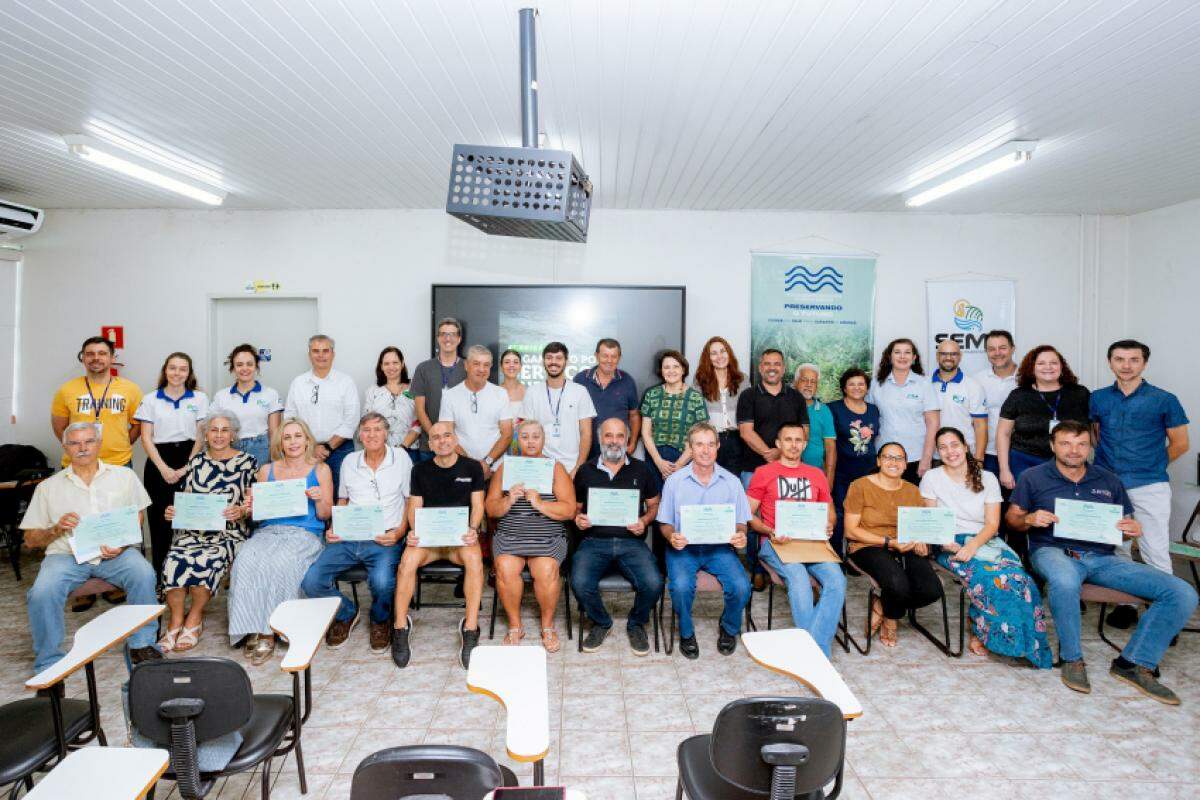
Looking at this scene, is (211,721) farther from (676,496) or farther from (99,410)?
(99,410)

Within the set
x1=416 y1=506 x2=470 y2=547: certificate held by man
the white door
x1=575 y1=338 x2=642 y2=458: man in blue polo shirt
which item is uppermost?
the white door

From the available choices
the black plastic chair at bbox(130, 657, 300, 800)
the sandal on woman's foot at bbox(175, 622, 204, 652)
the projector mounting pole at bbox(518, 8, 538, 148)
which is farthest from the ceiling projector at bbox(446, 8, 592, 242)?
the sandal on woman's foot at bbox(175, 622, 204, 652)

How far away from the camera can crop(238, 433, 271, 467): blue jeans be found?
4668 millimetres

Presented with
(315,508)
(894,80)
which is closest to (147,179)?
(315,508)

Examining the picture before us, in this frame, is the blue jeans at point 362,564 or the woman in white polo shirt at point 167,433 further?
the woman in white polo shirt at point 167,433

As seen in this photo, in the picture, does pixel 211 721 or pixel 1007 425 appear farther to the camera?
pixel 1007 425

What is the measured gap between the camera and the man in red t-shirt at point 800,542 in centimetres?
343

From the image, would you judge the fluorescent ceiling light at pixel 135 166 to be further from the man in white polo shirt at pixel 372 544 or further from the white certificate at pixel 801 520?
the white certificate at pixel 801 520

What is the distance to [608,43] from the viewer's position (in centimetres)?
269

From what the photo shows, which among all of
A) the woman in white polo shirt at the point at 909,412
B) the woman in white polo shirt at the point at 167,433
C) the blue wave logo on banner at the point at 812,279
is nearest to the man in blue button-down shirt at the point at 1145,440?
the woman in white polo shirt at the point at 909,412

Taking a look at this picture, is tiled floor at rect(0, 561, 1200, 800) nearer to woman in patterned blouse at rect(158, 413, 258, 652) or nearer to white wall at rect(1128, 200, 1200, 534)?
woman in patterned blouse at rect(158, 413, 258, 652)

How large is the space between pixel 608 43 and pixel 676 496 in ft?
7.88

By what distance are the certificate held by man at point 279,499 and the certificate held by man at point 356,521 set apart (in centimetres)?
27

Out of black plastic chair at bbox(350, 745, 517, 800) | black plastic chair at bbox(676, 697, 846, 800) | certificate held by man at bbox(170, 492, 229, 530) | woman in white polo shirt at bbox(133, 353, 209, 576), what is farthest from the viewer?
woman in white polo shirt at bbox(133, 353, 209, 576)
